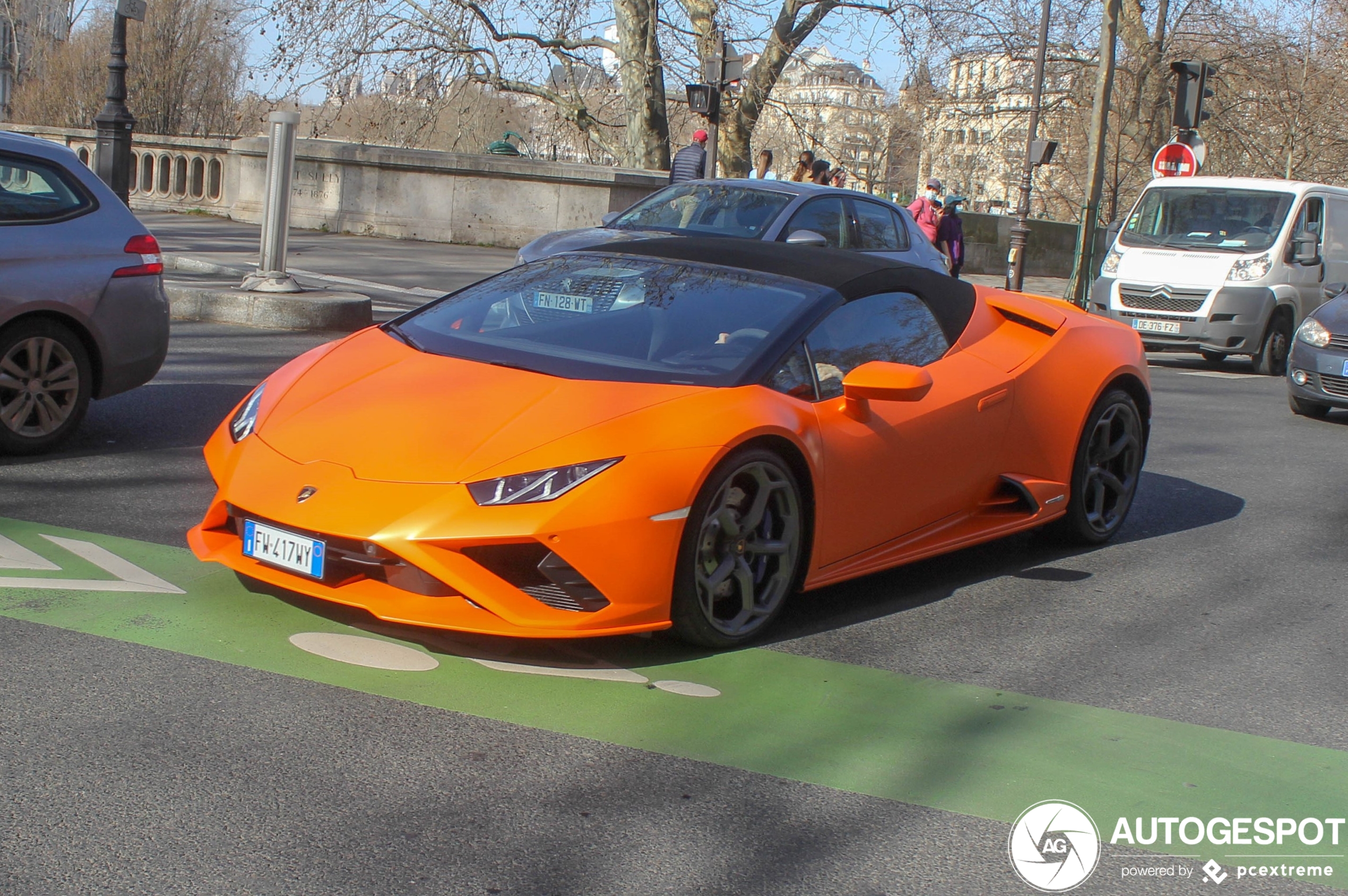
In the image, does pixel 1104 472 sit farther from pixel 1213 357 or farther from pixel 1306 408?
pixel 1213 357

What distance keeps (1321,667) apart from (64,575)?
4262 mm

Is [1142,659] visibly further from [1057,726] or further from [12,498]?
[12,498]

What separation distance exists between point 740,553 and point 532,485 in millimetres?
797

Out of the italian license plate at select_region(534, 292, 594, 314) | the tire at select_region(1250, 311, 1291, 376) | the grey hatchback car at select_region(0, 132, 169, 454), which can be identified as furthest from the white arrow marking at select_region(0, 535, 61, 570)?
the tire at select_region(1250, 311, 1291, 376)

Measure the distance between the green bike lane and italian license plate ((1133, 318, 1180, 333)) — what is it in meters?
12.5

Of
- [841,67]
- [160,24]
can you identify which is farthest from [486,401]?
[160,24]

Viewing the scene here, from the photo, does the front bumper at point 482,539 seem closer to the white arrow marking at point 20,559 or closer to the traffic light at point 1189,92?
the white arrow marking at point 20,559

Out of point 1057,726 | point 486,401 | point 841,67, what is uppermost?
point 841,67

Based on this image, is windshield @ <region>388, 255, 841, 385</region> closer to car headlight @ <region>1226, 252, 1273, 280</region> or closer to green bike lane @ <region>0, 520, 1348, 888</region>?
green bike lane @ <region>0, 520, 1348, 888</region>

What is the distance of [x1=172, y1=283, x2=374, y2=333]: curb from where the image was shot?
1188 cm

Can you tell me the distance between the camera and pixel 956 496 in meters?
5.48

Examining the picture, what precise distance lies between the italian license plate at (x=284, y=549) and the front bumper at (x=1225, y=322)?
43.7 ft

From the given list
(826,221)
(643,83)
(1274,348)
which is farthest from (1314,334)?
(643,83)

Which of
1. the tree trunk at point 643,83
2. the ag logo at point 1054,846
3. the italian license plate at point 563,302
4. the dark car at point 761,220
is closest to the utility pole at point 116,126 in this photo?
the tree trunk at point 643,83
